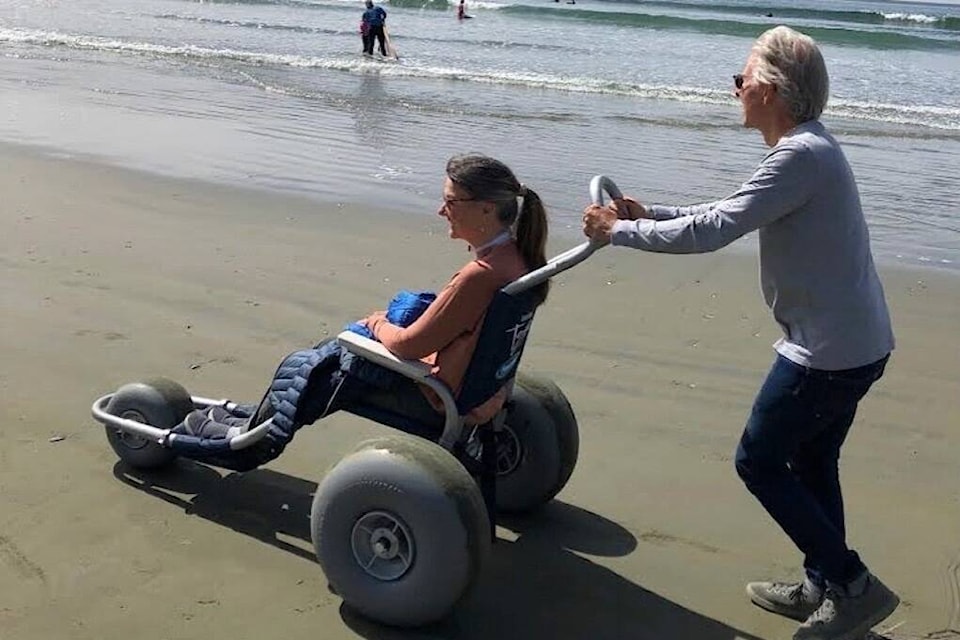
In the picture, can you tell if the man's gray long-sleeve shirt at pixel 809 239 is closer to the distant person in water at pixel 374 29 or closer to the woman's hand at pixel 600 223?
the woman's hand at pixel 600 223

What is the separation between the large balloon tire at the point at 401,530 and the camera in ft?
10.7

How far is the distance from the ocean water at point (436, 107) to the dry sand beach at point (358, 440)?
143 centimetres

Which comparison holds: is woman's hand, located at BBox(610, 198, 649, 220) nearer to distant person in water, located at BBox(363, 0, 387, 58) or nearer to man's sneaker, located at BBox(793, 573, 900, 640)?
man's sneaker, located at BBox(793, 573, 900, 640)

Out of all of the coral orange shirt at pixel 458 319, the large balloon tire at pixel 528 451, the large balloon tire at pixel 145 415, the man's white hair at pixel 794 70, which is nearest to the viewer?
the man's white hair at pixel 794 70

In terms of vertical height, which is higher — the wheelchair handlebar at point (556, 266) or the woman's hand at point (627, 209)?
the woman's hand at point (627, 209)

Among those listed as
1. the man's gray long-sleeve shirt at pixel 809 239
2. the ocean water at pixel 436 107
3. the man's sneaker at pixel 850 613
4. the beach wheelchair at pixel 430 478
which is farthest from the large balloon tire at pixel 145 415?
the ocean water at pixel 436 107

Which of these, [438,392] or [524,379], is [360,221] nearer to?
[524,379]

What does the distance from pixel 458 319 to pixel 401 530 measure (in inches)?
27.4

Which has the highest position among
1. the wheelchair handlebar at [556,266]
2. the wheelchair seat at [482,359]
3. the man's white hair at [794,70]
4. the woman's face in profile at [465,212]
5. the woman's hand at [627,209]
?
the man's white hair at [794,70]

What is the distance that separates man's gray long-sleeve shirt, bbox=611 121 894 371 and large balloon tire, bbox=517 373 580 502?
108 centimetres

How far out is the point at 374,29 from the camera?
2369 cm

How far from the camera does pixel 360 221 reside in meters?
8.47

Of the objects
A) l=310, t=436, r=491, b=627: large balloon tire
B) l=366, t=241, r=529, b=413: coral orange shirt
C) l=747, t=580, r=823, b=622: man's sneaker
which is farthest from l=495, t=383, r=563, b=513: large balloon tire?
l=747, t=580, r=823, b=622: man's sneaker

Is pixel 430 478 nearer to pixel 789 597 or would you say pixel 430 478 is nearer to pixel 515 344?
pixel 515 344
